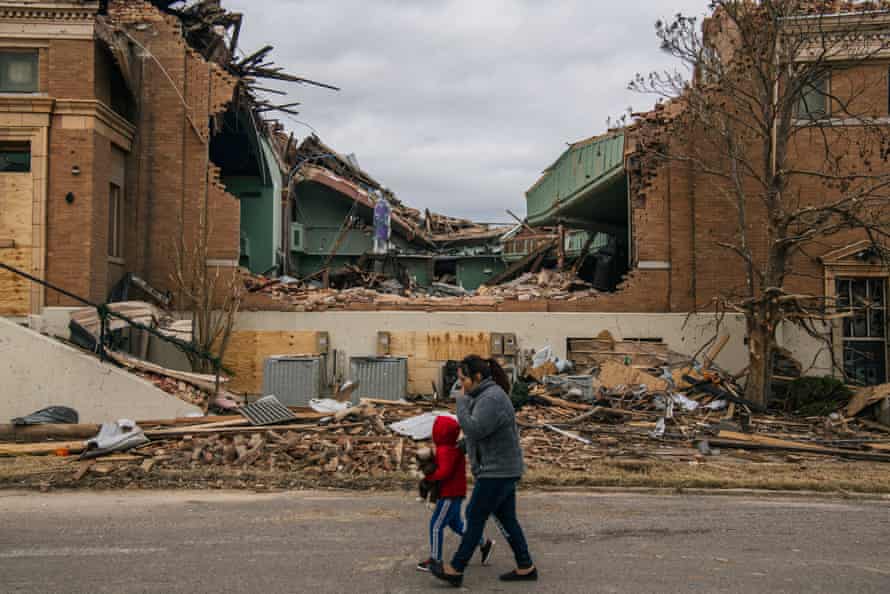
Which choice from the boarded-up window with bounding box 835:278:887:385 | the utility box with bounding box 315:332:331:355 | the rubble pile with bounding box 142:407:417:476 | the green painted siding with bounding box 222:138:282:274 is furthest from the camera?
the green painted siding with bounding box 222:138:282:274

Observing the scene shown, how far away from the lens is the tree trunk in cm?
1373

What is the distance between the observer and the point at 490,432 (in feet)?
16.9

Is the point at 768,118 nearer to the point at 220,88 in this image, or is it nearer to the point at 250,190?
the point at 220,88

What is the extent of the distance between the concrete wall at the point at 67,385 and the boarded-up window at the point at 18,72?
17.1 feet

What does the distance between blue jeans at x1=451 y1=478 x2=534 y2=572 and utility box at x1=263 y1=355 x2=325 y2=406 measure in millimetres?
9457

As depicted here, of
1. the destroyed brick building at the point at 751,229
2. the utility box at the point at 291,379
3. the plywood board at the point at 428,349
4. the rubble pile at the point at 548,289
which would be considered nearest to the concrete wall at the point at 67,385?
the utility box at the point at 291,379

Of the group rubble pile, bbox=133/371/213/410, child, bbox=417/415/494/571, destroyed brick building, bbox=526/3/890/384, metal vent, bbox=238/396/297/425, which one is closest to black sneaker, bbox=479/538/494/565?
child, bbox=417/415/494/571

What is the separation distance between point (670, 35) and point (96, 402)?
12442mm

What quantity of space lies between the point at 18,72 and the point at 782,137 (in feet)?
50.2

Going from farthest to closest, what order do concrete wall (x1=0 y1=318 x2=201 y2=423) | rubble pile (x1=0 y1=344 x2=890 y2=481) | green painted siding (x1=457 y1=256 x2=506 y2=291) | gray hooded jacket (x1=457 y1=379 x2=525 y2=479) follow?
green painted siding (x1=457 y1=256 x2=506 y2=291)
concrete wall (x1=0 y1=318 x2=201 y2=423)
rubble pile (x1=0 y1=344 x2=890 y2=481)
gray hooded jacket (x1=457 y1=379 x2=525 y2=479)

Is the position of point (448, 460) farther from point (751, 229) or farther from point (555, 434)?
point (751, 229)

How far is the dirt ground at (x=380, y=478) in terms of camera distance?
8906mm

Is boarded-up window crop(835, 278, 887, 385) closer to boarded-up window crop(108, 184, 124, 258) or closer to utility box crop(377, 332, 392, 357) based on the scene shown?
utility box crop(377, 332, 392, 357)

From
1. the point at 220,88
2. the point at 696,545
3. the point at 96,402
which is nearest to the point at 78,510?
the point at 96,402
